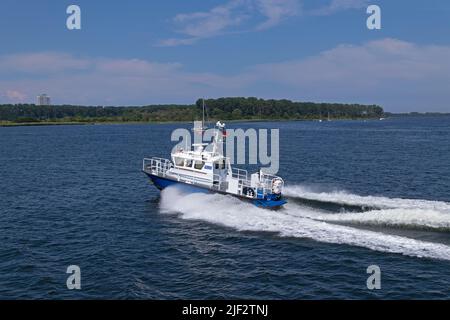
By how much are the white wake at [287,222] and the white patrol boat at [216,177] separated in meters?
0.80

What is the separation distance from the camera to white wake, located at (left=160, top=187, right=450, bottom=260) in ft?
82.7

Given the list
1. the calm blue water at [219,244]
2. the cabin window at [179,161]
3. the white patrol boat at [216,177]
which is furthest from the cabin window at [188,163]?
the calm blue water at [219,244]

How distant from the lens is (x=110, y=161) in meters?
72.6

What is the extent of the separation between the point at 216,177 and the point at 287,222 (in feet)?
31.2

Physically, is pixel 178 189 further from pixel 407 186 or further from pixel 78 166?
pixel 78 166

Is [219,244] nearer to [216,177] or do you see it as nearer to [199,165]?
[216,177]

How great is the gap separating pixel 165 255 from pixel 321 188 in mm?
24338

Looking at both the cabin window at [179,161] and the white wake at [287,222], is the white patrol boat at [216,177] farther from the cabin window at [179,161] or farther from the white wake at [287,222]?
the white wake at [287,222]

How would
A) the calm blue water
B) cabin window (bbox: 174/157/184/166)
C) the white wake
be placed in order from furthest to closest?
cabin window (bbox: 174/157/184/166) → the white wake → the calm blue water

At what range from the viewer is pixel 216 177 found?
38438 millimetres

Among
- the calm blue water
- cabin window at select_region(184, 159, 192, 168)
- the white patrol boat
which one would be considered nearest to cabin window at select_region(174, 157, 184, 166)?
the white patrol boat

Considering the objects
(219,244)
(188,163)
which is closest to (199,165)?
(188,163)

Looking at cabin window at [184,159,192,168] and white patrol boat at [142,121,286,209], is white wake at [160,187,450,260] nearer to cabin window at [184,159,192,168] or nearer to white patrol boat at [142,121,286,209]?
white patrol boat at [142,121,286,209]

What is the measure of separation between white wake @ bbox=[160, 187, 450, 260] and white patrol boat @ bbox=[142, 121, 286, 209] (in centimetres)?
80
